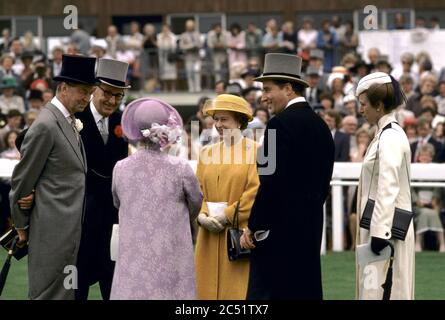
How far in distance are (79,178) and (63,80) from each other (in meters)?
0.66

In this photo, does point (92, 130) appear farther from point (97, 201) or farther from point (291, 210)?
point (291, 210)

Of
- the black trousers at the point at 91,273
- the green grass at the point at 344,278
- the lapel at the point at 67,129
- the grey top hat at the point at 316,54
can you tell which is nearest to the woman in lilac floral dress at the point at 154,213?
the lapel at the point at 67,129

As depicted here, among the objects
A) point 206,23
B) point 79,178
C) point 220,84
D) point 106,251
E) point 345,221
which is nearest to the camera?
point 79,178

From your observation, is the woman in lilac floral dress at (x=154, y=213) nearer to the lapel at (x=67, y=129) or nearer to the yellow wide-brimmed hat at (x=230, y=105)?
the lapel at (x=67, y=129)

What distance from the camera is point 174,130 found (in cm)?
837

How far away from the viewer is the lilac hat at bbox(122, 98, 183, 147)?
8312 millimetres

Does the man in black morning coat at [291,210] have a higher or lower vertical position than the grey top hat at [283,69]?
lower

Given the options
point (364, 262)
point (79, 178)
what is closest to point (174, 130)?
point (79, 178)

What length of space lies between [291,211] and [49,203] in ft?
4.85

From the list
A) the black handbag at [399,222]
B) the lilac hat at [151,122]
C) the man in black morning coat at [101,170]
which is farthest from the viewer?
the man in black morning coat at [101,170]

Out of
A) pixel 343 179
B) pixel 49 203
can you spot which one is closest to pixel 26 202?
pixel 49 203

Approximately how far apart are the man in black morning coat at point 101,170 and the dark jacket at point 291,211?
1222 millimetres

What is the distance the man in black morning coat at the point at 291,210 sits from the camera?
859cm
